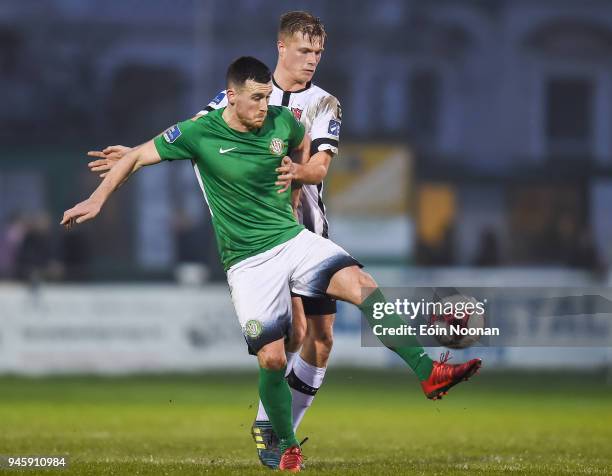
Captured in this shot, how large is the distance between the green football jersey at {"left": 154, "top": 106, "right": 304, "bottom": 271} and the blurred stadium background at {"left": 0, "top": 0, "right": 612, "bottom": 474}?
1436mm

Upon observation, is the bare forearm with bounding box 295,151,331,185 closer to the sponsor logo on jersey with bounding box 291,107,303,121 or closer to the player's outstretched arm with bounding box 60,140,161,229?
the sponsor logo on jersey with bounding box 291,107,303,121

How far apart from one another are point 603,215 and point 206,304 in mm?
15765

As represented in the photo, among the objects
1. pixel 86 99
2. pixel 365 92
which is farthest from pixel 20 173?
pixel 365 92

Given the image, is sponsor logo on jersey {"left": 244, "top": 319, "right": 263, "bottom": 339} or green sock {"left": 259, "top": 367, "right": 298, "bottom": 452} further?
green sock {"left": 259, "top": 367, "right": 298, "bottom": 452}

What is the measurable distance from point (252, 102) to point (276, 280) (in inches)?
40.6

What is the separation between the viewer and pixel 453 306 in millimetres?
8102

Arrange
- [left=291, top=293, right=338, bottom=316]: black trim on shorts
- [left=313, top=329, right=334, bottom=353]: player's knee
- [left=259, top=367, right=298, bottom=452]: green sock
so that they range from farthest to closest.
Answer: [left=313, top=329, right=334, bottom=353]: player's knee, [left=291, top=293, right=338, bottom=316]: black trim on shorts, [left=259, top=367, right=298, bottom=452]: green sock

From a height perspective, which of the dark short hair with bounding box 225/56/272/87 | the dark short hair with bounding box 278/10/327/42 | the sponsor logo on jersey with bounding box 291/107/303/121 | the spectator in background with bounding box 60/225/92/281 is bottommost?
the spectator in background with bounding box 60/225/92/281

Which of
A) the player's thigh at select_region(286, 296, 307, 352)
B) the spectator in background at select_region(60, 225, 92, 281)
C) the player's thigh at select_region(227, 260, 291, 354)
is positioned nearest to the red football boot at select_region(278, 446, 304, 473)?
the player's thigh at select_region(227, 260, 291, 354)

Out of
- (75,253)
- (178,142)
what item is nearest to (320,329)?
(178,142)

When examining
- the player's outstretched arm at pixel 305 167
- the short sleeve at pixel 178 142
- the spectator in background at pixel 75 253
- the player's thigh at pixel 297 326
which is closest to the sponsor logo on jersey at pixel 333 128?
the player's outstretched arm at pixel 305 167

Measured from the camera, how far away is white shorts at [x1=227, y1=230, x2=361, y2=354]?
8.30 metres

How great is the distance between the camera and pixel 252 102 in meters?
8.20

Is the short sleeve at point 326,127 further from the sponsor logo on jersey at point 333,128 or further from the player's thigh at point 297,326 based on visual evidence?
the player's thigh at point 297,326
